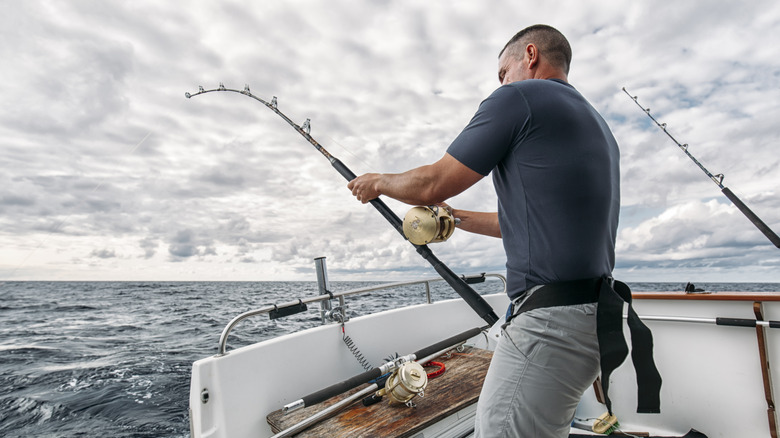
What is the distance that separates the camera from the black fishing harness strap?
1.16m

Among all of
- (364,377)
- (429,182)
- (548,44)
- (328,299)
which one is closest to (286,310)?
(328,299)

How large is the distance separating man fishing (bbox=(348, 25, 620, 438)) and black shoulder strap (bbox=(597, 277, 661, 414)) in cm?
3

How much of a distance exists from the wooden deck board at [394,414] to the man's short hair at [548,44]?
6.02 ft

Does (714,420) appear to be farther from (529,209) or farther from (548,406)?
(529,209)

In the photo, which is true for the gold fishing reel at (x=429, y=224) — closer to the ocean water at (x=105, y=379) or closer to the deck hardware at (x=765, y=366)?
the deck hardware at (x=765, y=366)

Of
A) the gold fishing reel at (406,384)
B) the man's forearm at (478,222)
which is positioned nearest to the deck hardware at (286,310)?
the gold fishing reel at (406,384)

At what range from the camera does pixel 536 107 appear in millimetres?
1216

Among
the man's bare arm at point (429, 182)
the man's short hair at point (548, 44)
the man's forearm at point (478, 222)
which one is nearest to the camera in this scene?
the man's bare arm at point (429, 182)

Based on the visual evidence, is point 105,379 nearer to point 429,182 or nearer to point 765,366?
point 429,182

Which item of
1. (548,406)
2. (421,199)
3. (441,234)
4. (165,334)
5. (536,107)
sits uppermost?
(536,107)

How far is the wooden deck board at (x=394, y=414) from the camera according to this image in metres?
2.11

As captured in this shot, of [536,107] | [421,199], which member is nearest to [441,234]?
[421,199]

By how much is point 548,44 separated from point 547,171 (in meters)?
0.62

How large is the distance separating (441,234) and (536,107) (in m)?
0.82
